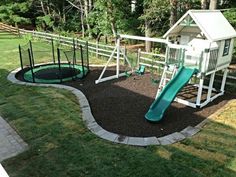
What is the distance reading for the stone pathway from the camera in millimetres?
5530

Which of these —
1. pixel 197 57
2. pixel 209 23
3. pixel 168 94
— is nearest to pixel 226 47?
pixel 209 23

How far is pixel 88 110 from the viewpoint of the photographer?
7.60 metres

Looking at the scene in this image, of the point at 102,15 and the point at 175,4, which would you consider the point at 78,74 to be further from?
the point at 102,15

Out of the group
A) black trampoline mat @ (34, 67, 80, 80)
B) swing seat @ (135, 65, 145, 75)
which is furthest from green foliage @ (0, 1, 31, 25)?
swing seat @ (135, 65, 145, 75)

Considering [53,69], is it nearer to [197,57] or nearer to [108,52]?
[108,52]

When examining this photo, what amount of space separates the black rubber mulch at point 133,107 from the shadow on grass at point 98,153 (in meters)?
0.68

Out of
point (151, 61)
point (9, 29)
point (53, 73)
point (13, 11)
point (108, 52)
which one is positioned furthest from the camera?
point (13, 11)

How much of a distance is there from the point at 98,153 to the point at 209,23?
213 inches

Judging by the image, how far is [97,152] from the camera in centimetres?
553

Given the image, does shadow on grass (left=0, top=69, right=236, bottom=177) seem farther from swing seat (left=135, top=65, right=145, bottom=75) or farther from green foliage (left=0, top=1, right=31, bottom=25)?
green foliage (left=0, top=1, right=31, bottom=25)

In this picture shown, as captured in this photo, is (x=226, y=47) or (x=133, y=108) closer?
(x=133, y=108)

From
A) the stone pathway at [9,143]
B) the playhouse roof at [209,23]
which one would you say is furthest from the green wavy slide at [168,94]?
the stone pathway at [9,143]

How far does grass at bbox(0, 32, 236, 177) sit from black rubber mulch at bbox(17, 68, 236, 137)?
0.59 meters

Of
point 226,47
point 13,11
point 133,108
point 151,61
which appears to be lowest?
point 133,108
